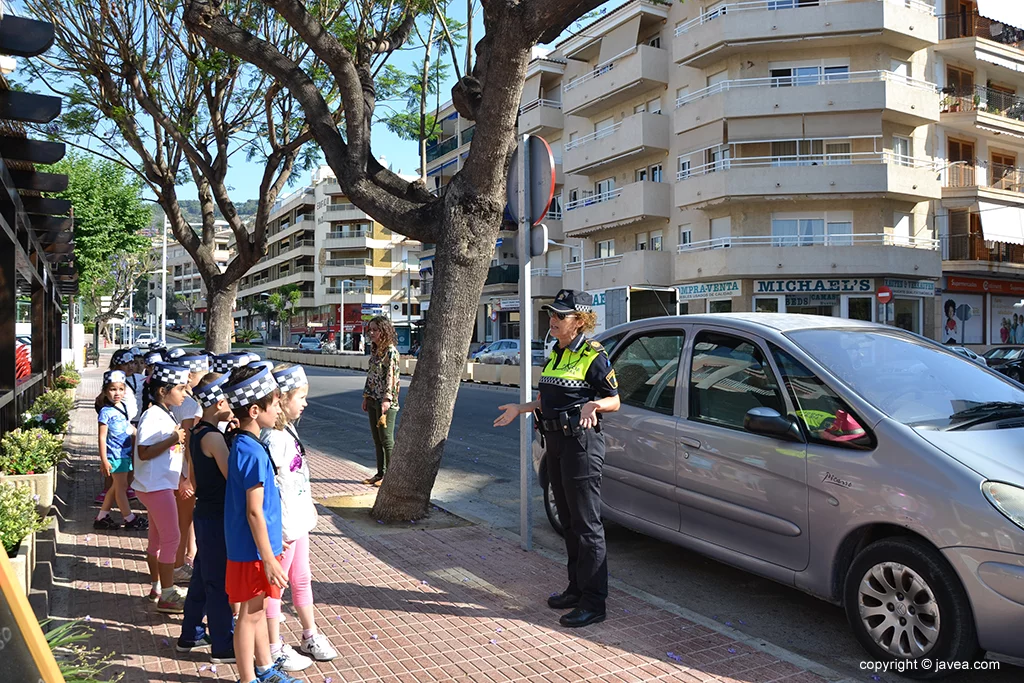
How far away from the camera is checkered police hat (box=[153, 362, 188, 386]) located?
4871mm

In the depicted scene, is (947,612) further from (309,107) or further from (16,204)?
(16,204)

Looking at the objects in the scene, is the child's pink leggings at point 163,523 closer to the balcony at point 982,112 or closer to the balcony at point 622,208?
the balcony at point 622,208

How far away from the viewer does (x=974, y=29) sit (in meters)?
32.8

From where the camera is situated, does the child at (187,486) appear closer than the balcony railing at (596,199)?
Yes

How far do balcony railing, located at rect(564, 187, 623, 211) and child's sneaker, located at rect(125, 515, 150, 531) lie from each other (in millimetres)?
29757

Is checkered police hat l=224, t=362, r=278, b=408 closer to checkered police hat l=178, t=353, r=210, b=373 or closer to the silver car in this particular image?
checkered police hat l=178, t=353, r=210, b=373

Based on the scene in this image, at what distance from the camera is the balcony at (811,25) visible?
94.6 ft

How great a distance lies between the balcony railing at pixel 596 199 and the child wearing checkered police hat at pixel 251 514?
32.2 metres

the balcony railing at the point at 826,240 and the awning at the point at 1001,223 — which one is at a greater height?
the awning at the point at 1001,223

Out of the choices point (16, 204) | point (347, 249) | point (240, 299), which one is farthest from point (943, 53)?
point (240, 299)

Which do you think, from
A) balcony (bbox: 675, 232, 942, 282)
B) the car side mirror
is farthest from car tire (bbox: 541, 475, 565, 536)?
balcony (bbox: 675, 232, 942, 282)

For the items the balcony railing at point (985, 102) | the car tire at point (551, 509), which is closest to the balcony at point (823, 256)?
the balcony railing at point (985, 102)

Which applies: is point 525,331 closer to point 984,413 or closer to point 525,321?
point 525,321

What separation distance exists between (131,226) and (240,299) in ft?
283
